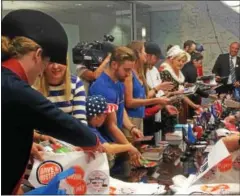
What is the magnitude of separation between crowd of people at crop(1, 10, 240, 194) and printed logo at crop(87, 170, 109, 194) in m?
0.04

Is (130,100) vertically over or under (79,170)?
over

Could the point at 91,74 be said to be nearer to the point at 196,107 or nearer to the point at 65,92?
the point at 196,107

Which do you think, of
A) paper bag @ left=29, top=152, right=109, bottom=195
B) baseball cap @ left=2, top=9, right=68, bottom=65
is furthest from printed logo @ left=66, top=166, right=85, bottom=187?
baseball cap @ left=2, top=9, right=68, bottom=65

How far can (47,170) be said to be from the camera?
0.66m

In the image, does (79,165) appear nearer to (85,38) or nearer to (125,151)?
(125,151)

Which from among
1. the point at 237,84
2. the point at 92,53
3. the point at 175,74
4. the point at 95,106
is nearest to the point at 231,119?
the point at 237,84

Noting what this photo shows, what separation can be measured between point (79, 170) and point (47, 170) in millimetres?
68

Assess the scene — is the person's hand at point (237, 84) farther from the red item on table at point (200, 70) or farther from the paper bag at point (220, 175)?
the paper bag at point (220, 175)

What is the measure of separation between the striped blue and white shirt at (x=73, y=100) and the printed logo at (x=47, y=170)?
349mm

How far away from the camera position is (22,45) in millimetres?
607

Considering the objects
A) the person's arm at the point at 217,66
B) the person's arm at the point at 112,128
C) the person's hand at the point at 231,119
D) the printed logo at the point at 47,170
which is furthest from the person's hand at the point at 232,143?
the person's arm at the point at 217,66

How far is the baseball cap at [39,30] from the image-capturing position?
0.61m

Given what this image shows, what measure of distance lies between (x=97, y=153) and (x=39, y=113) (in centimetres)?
15

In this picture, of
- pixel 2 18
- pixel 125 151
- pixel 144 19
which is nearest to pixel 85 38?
pixel 144 19
